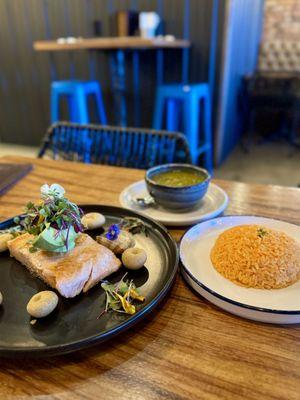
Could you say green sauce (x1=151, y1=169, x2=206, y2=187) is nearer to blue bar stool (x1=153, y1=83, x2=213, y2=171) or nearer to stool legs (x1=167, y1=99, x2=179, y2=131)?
blue bar stool (x1=153, y1=83, x2=213, y2=171)

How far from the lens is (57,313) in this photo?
1.93 feet

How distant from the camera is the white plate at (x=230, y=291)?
582mm

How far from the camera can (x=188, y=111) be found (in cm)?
275

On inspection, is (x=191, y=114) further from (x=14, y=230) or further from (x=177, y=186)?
(x=14, y=230)

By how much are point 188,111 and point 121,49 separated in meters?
1.17

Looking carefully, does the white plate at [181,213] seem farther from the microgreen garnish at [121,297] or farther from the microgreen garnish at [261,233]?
the microgreen garnish at [121,297]

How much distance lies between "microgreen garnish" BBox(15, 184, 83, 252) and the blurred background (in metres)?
2.25

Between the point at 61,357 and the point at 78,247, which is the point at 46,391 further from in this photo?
the point at 78,247

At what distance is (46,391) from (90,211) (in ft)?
A: 1.79

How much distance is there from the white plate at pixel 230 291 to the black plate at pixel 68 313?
0.16 feet

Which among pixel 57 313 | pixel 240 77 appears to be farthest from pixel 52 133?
pixel 240 77

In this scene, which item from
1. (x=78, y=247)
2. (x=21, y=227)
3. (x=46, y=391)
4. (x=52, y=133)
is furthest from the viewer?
(x=52, y=133)

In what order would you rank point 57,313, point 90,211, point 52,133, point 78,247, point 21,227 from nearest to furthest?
point 57,313, point 78,247, point 21,227, point 90,211, point 52,133

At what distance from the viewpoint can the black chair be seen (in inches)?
60.6
